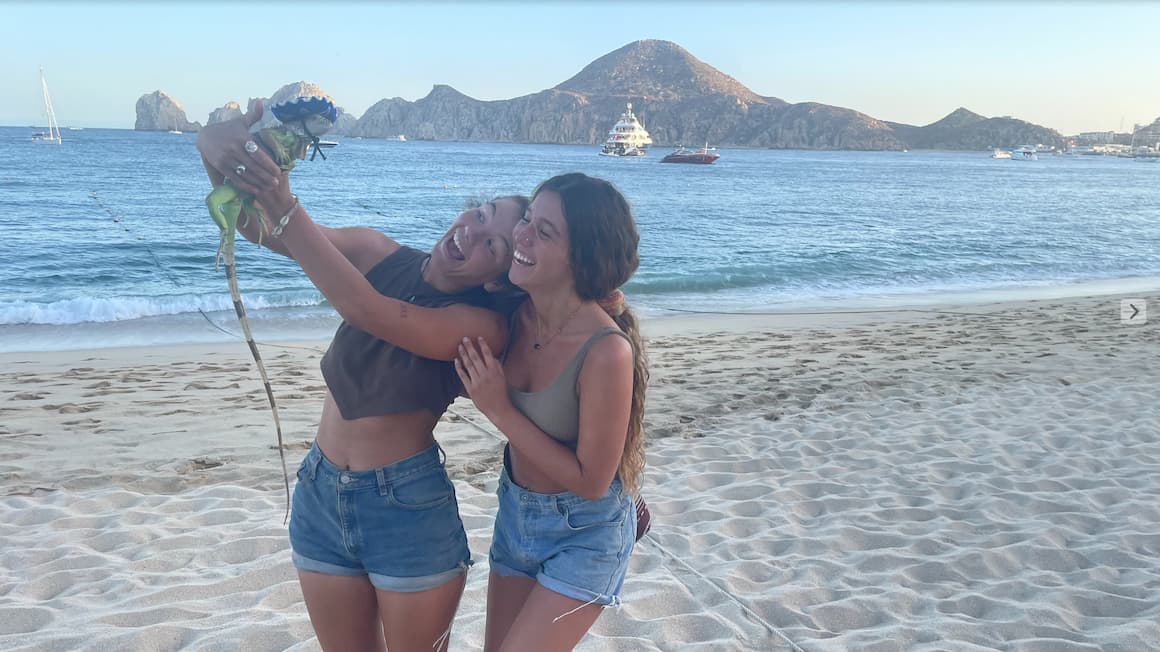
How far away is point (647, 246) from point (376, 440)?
67.1 ft

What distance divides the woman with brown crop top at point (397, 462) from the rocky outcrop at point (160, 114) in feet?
455

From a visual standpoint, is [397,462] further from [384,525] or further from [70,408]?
[70,408]

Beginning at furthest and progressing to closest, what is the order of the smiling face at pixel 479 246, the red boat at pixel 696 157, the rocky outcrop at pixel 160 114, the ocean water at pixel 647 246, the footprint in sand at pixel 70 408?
the rocky outcrop at pixel 160 114 → the red boat at pixel 696 157 → the ocean water at pixel 647 246 → the footprint in sand at pixel 70 408 → the smiling face at pixel 479 246

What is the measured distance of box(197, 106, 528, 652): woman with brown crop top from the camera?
6.62ft

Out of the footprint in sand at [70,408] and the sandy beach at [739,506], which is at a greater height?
the sandy beach at [739,506]

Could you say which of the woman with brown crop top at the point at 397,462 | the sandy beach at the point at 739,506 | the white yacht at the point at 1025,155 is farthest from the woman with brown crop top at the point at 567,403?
the white yacht at the point at 1025,155

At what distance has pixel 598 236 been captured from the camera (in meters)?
2.01

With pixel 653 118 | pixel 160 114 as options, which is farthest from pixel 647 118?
pixel 160 114

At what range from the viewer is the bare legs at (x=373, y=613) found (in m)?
2.05

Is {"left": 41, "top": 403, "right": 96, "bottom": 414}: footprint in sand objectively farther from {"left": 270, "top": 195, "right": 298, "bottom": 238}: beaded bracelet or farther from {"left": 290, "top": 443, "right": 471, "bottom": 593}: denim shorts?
{"left": 270, "top": 195, "right": 298, "bottom": 238}: beaded bracelet

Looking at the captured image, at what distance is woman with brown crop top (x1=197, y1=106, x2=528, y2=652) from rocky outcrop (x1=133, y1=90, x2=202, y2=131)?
13869cm

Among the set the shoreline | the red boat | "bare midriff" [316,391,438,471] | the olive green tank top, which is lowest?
the shoreline

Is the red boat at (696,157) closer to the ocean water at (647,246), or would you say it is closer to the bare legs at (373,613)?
the ocean water at (647,246)

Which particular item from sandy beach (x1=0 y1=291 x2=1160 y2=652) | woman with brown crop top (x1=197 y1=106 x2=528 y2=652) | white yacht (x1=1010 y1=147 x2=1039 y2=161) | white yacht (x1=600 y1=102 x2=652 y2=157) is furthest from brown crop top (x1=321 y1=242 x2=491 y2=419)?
white yacht (x1=1010 y1=147 x2=1039 y2=161)
